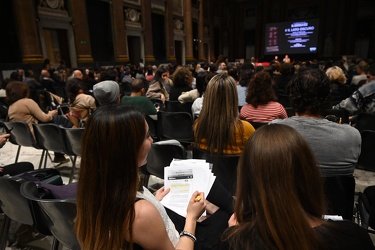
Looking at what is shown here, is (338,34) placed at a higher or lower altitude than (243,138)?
higher

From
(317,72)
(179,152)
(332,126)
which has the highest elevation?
(317,72)

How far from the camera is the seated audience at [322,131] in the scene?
5.38 ft

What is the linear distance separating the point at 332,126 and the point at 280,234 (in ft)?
3.63

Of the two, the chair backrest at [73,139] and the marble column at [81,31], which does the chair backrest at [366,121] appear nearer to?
the chair backrest at [73,139]

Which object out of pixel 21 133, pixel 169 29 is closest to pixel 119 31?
pixel 169 29

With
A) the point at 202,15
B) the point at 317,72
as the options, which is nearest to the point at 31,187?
the point at 317,72

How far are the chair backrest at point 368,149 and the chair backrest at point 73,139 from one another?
285 cm

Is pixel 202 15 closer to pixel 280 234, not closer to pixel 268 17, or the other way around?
pixel 268 17

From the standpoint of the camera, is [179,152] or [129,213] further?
[179,152]

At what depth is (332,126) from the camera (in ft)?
5.42

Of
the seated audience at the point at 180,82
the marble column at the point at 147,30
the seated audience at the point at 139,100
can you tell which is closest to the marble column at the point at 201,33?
the marble column at the point at 147,30

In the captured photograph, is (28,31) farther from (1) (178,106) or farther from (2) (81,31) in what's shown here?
(1) (178,106)

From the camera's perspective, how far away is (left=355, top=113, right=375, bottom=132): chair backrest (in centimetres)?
293

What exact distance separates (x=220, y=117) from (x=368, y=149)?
149 centimetres
